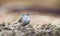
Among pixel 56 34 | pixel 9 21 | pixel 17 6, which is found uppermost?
pixel 17 6

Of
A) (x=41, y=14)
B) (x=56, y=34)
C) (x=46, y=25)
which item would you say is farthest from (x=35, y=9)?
(x=56, y=34)

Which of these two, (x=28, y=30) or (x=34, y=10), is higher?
(x=34, y=10)

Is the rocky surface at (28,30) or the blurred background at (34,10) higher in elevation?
the blurred background at (34,10)

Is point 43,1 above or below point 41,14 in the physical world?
above

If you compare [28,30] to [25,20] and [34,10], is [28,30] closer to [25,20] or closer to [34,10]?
[25,20]

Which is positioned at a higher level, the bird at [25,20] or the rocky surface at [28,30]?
the bird at [25,20]

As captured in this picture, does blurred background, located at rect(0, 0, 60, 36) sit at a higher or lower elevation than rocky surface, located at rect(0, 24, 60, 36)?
higher

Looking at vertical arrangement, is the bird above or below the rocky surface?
above

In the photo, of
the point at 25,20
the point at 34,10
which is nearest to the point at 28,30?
the point at 25,20

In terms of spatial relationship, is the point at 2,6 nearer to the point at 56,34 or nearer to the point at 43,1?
the point at 43,1

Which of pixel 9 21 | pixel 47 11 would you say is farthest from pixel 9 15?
pixel 47 11
